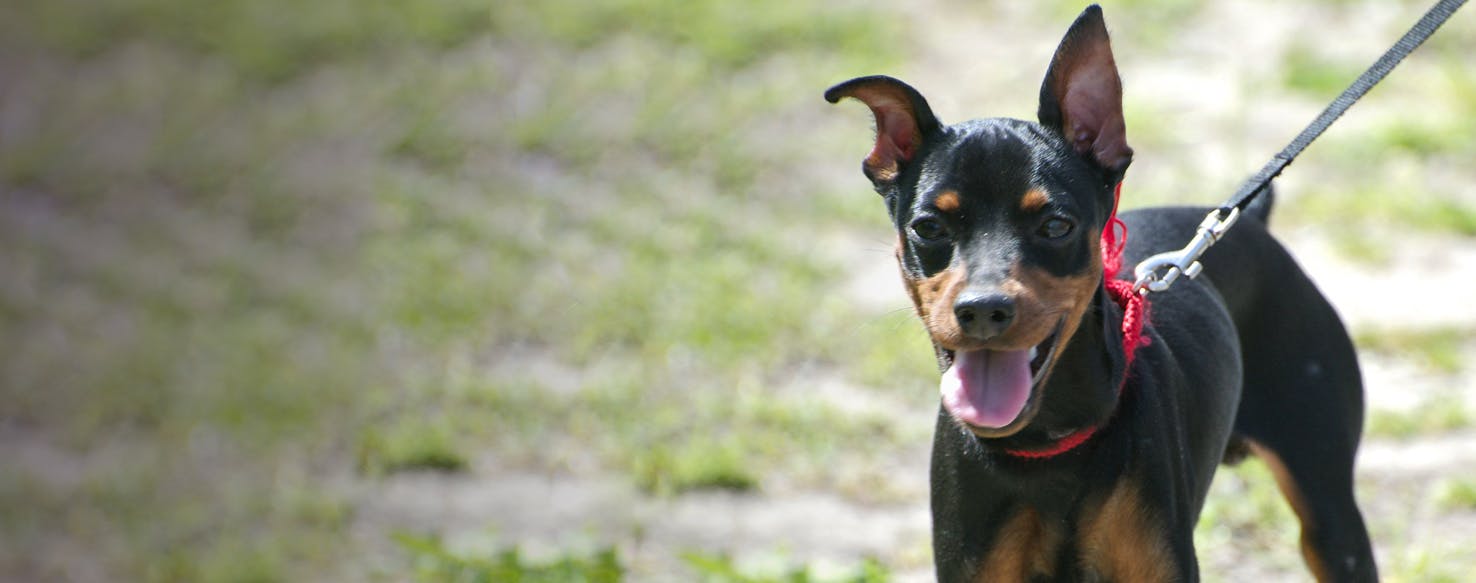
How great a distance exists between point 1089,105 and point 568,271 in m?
4.64

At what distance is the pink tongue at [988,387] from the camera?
3.12 metres

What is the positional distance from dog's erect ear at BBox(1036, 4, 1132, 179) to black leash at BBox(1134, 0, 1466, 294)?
1.24 ft

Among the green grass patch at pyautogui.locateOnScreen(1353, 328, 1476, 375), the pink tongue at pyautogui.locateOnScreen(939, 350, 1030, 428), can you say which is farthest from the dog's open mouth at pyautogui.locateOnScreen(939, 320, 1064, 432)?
the green grass patch at pyautogui.locateOnScreen(1353, 328, 1476, 375)

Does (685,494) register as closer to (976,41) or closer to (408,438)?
(408,438)

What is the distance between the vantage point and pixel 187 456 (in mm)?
6676

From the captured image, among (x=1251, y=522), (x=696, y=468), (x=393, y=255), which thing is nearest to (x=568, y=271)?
(x=393, y=255)

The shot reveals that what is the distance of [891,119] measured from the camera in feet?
11.3

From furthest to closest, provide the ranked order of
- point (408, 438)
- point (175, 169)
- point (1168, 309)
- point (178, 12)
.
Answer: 1. point (178, 12)
2. point (175, 169)
3. point (408, 438)
4. point (1168, 309)

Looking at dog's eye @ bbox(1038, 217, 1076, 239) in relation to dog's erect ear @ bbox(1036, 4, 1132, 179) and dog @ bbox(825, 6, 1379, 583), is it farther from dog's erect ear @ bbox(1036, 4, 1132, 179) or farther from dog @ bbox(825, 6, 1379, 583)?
dog's erect ear @ bbox(1036, 4, 1132, 179)

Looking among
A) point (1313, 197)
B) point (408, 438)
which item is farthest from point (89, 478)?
point (1313, 197)

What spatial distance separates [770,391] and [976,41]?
144 inches

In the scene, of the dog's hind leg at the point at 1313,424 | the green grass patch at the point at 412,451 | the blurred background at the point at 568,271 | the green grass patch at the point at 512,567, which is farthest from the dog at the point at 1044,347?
the green grass patch at the point at 412,451

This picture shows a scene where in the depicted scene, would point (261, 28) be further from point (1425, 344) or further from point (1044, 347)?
point (1044, 347)

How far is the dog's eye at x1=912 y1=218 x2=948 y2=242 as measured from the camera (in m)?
3.25
